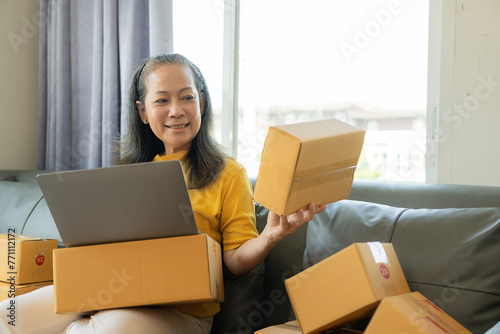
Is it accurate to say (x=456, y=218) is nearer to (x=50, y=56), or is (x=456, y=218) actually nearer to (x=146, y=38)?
(x=146, y=38)

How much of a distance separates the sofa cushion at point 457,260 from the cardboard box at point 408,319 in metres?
0.08

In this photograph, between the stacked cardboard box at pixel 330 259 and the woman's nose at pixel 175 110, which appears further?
the woman's nose at pixel 175 110

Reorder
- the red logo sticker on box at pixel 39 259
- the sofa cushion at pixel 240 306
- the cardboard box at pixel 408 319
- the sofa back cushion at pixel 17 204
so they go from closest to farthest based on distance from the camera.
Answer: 1. the cardboard box at pixel 408 319
2. the sofa cushion at pixel 240 306
3. the red logo sticker on box at pixel 39 259
4. the sofa back cushion at pixel 17 204

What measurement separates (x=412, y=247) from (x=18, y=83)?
2540mm

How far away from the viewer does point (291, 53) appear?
232 cm

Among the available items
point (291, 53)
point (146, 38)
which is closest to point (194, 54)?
point (146, 38)

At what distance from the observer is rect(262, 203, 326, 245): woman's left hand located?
3.91 feet

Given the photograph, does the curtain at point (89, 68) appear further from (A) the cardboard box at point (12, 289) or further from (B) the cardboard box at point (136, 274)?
(B) the cardboard box at point (136, 274)

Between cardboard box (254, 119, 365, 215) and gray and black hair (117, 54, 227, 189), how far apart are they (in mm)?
416

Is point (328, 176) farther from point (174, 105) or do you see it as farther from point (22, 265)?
point (22, 265)

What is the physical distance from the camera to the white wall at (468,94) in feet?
5.58

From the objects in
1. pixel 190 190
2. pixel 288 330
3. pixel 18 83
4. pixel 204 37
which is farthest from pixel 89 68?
pixel 288 330

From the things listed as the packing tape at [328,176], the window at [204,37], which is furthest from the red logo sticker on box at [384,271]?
the window at [204,37]

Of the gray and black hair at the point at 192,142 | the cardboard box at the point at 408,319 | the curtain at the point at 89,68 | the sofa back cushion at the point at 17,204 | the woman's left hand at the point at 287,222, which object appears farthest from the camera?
the curtain at the point at 89,68
